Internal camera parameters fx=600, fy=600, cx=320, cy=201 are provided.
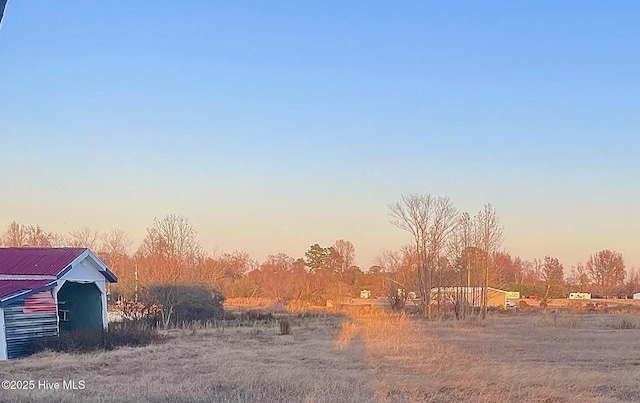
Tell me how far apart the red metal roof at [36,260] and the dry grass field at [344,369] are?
321 cm

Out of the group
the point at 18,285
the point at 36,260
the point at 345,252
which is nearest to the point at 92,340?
the point at 18,285

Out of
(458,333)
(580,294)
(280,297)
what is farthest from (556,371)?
(580,294)

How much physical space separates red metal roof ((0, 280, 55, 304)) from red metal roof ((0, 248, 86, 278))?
16.3 inches

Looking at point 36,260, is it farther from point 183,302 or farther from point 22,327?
point 183,302

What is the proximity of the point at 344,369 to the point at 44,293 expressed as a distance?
9.60 m

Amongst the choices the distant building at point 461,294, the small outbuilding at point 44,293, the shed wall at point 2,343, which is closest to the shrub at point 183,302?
the small outbuilding at point 44,293

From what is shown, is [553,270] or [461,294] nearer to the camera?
[461,294]

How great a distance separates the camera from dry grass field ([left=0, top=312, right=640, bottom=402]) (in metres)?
10.0

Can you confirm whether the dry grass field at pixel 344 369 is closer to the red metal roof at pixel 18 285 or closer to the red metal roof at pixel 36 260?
the red metal roof at pixel 18 285

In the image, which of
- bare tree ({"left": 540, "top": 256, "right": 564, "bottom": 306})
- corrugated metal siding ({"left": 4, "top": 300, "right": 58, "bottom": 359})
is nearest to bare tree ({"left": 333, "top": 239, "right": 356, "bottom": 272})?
bare tree ({"left": 540, "top": 256, "right": 564, "bottom": 306})

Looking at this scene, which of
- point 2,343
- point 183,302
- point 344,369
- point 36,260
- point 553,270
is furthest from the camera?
point 553,270

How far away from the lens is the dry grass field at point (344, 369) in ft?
32.9

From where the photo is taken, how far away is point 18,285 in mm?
17281

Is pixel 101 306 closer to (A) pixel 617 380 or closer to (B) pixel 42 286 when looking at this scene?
(B) pixel 42 286
